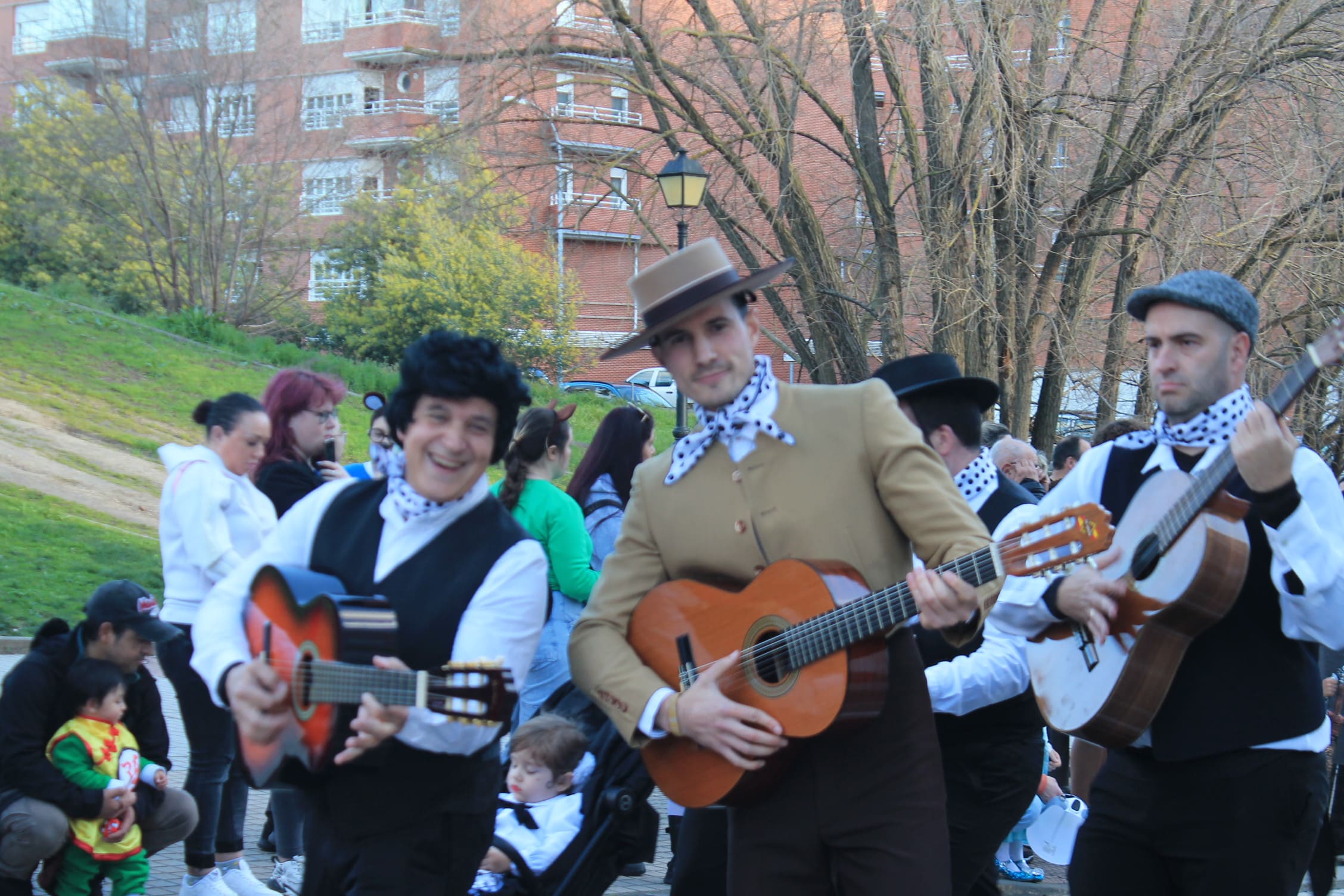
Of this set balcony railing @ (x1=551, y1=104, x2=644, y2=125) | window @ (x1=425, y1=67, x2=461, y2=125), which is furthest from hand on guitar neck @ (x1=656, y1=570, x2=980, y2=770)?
window @ (x1=425, y1=67, x2=461, y2=125)

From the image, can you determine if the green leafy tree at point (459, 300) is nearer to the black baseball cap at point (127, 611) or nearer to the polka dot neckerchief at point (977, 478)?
the black baseball cap at point (127, 611)

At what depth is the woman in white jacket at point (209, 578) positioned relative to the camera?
537cm

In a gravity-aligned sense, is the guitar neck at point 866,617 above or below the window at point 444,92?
below

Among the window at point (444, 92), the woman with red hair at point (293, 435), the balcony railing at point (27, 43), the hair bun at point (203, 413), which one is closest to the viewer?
the hair bun at point (203, 413)

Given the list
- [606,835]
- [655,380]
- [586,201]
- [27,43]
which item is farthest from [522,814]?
[27,43]

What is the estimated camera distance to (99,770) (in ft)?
16.4

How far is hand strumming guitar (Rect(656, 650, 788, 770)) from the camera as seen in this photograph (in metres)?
2.90

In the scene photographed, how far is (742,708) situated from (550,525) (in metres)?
3.18

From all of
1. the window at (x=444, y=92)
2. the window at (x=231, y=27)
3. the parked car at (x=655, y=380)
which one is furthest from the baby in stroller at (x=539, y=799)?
the window at (x=231, y=27)

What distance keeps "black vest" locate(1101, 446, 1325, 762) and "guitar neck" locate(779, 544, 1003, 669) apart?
2.36 ft

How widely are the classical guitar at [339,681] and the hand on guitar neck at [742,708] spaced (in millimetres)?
438

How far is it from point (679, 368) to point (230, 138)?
28010 mm

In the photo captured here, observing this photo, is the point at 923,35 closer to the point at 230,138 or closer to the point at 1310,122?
the point at 1310,122

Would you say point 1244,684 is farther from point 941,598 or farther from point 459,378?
point 459,378
